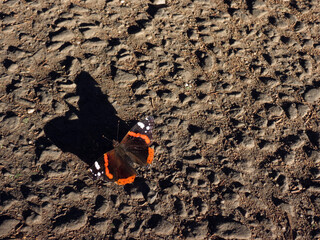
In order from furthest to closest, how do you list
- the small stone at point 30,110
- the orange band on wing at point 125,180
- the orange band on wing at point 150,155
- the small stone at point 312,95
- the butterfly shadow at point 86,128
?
1. the small stone at point 312,95
2. the small stone at point 30,110
3. the butterfly shadow at point 86,128
4. the orange band on wing at point 150,155
5. the orange band on wing at point 125,180

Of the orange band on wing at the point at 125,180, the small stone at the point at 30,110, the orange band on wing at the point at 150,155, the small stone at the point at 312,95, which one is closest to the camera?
the orange band on wing at the point at 125,180

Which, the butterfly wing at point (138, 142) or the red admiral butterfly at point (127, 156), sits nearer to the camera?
the red admiral butterfly at point (127, 156)

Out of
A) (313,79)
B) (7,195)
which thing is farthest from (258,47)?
(7,195)

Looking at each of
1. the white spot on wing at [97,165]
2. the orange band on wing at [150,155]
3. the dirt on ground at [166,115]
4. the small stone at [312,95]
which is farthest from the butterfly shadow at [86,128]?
the small stone at [312,95]

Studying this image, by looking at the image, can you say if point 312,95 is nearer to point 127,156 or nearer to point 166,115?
point 166,115

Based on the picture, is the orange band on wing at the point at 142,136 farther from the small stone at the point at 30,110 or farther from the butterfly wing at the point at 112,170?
the small stone at the point at 30,110

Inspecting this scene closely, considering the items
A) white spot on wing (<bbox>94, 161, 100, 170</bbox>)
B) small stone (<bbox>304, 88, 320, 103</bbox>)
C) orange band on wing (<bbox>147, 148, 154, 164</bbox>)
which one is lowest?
small stone (<bbox>304, 88, 320, 103</bbox>)

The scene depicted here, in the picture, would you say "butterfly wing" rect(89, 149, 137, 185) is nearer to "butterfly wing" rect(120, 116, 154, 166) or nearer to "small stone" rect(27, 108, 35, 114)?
"butterfly wing" rect(120, 116, 154, 166)

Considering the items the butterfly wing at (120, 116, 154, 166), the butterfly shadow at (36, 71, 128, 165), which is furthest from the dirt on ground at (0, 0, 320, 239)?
the butterfly wing at (120, 116, 154, 166)
